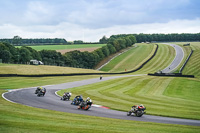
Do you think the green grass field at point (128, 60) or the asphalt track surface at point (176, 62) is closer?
the asphalt track surface at point (176, 62)

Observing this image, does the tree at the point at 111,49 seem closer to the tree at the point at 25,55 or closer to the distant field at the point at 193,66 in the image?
the distant field at the point at 193,66

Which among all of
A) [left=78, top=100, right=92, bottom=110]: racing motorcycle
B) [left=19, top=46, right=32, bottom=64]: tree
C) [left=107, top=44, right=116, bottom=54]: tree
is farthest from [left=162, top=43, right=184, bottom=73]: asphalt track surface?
[left=78, top=100, right=92, bottom=110]: racing motorcycle

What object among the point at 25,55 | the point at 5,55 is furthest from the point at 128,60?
the point at 5,55

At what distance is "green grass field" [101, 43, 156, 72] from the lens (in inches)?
5685

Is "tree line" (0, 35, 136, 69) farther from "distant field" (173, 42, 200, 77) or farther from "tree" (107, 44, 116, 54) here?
"distant field" (173, 42, 200, 77)

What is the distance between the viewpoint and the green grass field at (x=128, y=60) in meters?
144

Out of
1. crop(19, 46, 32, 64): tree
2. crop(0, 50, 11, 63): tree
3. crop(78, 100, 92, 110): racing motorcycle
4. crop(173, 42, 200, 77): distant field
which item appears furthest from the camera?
crop(19, 46, 32, 64): tree

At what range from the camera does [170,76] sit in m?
88.5

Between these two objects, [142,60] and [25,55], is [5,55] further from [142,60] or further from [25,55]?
[142,60]

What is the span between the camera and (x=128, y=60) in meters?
162

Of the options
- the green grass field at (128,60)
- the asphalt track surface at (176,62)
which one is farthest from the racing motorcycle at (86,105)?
the green grass field at (128,60)

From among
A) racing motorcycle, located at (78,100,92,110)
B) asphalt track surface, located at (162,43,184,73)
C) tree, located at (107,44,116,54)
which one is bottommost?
racing motorcycle, located at (78,100,92,110)

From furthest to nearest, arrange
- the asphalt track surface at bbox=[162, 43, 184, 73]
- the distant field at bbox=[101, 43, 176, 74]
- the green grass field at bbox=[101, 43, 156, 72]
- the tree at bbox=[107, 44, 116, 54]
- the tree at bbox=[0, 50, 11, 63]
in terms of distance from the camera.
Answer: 1. the tree at bbox=[107, 44, 116, 54]
2. the green grass field at bbox=[101, 43, 156, 72]
3. the distant field at bbox=[101, 43, 176, 74]
4. the asphalt track surface at bbox=[162, 43, 184, 73]
5. the tree at bbox=[0, 50, 11, 63]

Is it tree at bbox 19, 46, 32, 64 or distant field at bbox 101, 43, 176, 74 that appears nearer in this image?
tree at bbox 19, 46, 32, 64
